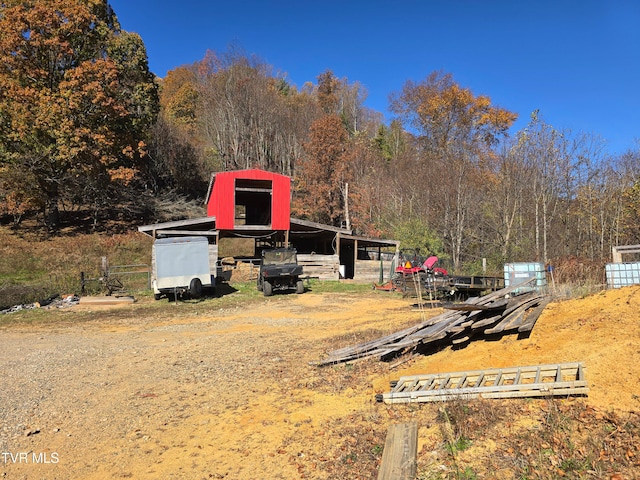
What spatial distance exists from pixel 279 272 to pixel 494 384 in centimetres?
1478

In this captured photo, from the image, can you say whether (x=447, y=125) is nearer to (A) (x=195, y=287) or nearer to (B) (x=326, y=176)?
(B) (x=326, y=176)

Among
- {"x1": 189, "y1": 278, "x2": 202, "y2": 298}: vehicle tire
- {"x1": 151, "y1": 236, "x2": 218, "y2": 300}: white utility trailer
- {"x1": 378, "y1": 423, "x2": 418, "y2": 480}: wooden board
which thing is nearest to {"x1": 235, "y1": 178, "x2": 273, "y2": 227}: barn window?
{"x1": 151, "y1": 236, "x2": 218, "y2": 300}: white utility trailer

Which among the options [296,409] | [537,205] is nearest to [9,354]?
[296,409]

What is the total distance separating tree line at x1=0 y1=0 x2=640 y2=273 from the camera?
24.0 m

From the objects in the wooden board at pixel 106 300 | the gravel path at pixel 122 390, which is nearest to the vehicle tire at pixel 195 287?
the wooden board at pixel 106 300

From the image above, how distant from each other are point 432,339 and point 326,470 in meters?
3.63

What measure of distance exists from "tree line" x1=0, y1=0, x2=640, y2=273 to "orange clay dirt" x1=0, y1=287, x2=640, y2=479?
1436 cm

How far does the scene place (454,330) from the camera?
739cm

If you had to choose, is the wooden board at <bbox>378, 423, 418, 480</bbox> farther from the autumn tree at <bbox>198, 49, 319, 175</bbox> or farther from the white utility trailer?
the autumn tree at <bbox>198, 49, 319, 175</bbox>

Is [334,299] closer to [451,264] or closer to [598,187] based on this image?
[451,264]

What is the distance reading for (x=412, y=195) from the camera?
32.9 m

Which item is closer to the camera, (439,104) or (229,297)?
(229,297)

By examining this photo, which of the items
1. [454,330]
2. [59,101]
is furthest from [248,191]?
[454,330]

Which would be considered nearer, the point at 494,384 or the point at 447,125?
the point at 494,384
